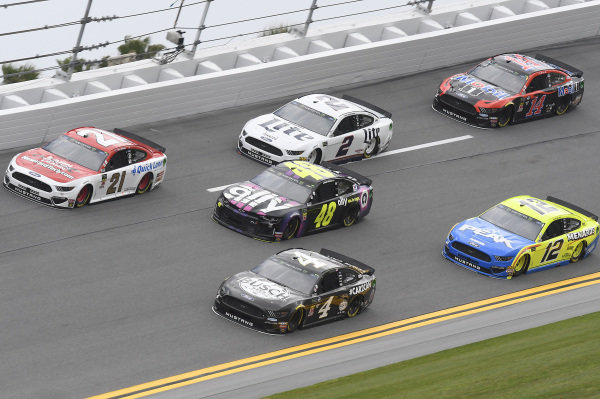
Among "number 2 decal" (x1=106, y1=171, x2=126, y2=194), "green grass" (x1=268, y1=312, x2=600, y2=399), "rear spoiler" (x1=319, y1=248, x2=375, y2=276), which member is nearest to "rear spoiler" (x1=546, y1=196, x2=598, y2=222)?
"rear spoiler" (x1=319, y1=248, x2=375, y2=276)

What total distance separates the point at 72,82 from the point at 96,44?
85.0 inches

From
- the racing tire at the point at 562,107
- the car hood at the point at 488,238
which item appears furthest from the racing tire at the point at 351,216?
the racing tire at the point at 562,107

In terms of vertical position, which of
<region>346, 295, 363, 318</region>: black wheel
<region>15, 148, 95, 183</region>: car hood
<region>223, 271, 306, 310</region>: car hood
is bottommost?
<region>15, 148, 95, 183</region>: car hood

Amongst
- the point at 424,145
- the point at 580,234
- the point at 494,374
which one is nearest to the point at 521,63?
the point at 424,145

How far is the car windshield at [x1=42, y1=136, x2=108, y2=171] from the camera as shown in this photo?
1138 inches

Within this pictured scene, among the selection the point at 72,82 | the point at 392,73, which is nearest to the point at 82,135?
the point at 72,82

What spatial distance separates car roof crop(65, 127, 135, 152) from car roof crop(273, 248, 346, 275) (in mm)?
5531

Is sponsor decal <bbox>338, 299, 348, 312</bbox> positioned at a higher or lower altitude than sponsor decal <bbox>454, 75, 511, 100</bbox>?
lower

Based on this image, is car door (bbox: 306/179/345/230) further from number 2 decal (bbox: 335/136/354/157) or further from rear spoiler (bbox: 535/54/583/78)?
rear spoiler (bbox: 535/54/583/78)

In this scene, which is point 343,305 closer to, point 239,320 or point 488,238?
point 239,320

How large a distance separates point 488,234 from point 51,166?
351 inches

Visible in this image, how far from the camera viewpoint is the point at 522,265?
2791cm

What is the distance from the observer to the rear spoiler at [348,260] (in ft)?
84.5

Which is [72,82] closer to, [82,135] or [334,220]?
[82,135]
